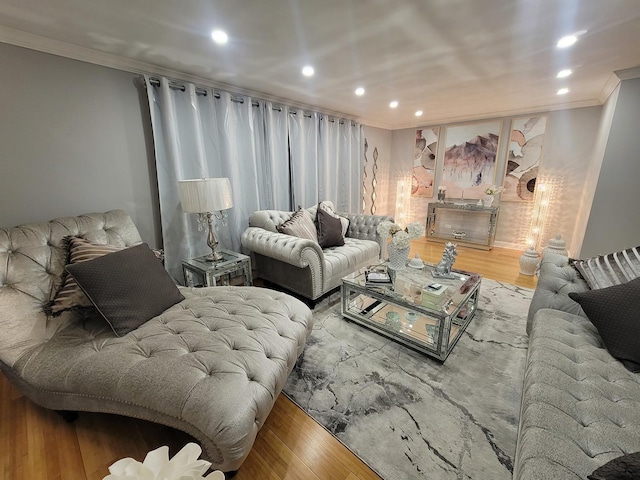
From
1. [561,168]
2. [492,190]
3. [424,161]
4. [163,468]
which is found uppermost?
[424,161]

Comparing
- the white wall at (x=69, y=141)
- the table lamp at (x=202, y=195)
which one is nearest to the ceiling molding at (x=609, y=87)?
the table lamp at (x=202, y=195)

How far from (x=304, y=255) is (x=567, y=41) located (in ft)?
7.82

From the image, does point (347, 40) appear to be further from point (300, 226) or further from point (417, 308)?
point (417, 308)

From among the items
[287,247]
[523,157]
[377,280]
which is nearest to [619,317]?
[377,280]

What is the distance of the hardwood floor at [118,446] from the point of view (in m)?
1.13

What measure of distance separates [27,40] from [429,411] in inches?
129

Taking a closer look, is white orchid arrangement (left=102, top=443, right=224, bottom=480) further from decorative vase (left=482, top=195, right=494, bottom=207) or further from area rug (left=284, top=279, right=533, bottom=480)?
decorative vase (left=482, top=195, right=494, bottom=207)

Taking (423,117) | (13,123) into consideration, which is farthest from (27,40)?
(423,117)

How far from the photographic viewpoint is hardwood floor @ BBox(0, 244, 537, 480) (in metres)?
1.13

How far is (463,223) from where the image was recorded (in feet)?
15.0

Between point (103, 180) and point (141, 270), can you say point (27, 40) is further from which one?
point (141, 270)

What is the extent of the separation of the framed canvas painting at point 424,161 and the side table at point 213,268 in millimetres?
3763

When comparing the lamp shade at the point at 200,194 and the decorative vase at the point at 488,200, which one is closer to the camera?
the lamp shade at the point at 200,194

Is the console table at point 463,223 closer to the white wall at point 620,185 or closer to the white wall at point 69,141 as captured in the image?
the white wall at point 620,185
